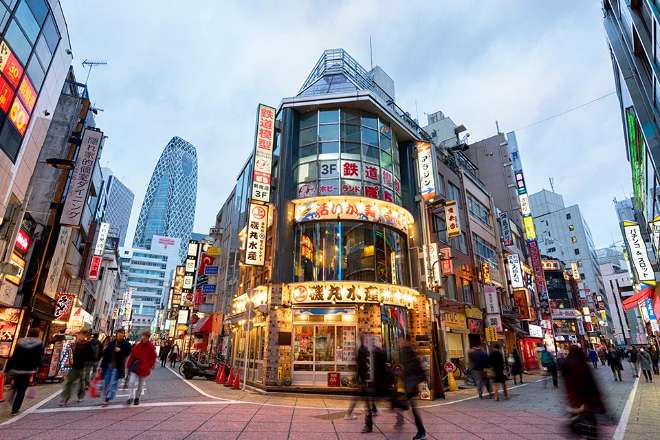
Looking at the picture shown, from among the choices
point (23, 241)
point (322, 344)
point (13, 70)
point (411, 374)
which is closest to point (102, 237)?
point (23, 241)

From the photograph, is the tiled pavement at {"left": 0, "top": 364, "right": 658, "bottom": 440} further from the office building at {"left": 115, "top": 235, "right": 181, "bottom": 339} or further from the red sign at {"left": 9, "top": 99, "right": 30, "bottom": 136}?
the office building at {"left": 115, "top": 235, "right": 181, "bottom": 339}

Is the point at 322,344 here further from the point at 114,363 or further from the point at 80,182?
the point at 80,182

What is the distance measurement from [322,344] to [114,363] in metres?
8.73

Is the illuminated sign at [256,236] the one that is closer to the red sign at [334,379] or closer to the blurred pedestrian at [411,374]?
the red sign at [334,379]

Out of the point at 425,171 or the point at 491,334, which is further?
the point at 491,334

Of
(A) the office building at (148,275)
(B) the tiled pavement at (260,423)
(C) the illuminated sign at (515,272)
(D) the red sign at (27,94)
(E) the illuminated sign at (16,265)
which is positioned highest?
(A) the office building at (148,275)

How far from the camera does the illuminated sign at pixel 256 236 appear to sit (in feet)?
56.6

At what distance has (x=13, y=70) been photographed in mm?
13320

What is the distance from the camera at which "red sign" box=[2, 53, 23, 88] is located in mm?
12947

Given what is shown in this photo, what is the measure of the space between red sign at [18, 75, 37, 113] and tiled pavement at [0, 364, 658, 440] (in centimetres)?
1248

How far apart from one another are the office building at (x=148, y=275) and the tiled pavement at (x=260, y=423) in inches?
5265

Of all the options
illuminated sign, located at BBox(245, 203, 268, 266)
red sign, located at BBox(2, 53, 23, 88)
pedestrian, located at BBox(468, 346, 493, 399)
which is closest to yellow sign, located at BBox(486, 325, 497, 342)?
pedestrian, located at BBox(468, 346, 493, 399)

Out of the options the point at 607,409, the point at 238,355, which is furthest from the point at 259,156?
the point at 607,409

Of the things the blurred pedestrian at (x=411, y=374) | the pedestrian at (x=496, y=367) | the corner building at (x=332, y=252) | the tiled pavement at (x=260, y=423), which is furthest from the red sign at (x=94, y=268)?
the blurred pedestrian at (x=411, y=374)
